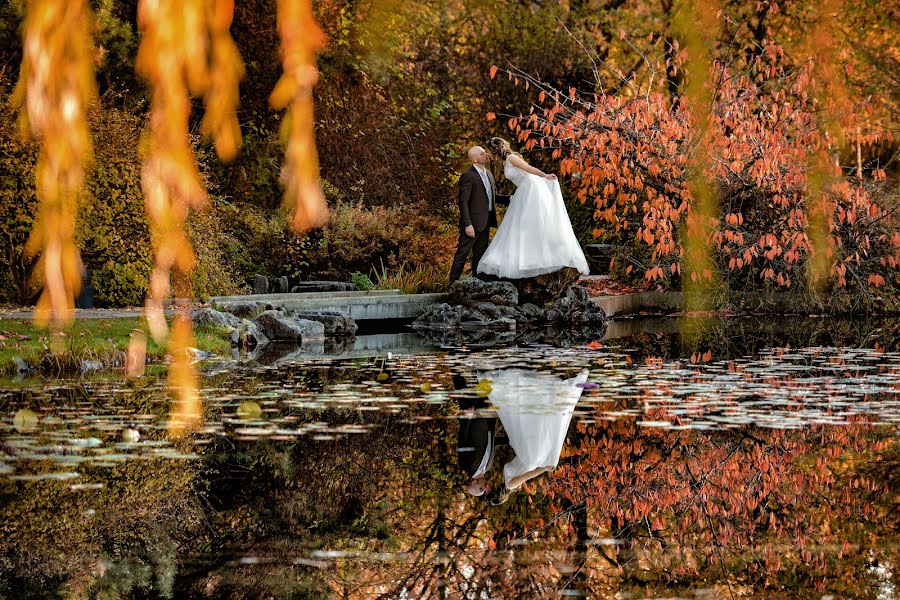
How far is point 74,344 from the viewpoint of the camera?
9930 millimetres

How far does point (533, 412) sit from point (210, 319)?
555 cm

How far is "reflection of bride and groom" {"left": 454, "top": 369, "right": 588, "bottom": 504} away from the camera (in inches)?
215

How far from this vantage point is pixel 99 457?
569 cm

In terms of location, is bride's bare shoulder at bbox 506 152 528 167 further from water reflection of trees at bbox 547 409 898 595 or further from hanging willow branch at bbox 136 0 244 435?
hanging willow branch at bbox 136 0 244 435

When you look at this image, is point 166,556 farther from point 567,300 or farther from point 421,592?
point 567,300

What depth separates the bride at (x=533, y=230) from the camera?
15297 mm

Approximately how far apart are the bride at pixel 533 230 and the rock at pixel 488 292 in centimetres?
22

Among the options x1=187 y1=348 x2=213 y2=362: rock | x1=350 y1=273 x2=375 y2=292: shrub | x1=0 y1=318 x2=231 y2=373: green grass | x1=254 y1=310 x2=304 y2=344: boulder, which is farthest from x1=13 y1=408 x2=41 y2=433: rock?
x1=350 y1=273 x2=375 y2=292: shrub

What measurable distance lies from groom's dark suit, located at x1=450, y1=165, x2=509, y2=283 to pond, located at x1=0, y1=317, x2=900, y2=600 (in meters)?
6.33

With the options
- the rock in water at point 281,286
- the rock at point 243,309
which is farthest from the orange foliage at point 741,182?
the rock at point 243,309

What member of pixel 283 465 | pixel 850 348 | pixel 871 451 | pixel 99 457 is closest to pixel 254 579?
pixel 283 465

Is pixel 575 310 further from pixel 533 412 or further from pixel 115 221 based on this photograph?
pixel 533 412

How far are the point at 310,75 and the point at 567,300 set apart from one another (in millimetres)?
12587

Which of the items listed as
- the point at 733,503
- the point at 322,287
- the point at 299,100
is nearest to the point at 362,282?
the point at 322,287
